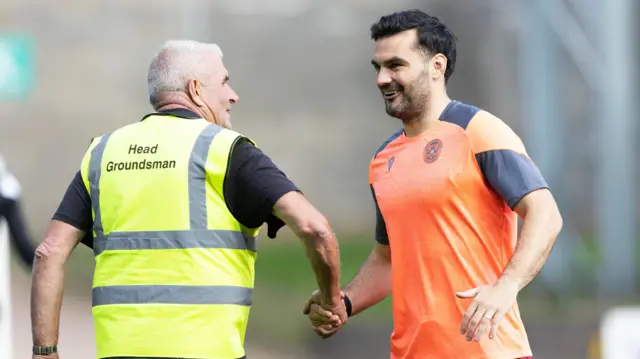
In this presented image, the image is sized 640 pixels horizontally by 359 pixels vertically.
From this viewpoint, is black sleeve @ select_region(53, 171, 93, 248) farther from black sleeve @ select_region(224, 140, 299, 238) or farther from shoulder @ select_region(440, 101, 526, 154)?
shoulder @ select_region(440, 101, 526, 154)

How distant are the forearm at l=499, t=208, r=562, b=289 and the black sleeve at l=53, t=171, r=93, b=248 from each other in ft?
5.15

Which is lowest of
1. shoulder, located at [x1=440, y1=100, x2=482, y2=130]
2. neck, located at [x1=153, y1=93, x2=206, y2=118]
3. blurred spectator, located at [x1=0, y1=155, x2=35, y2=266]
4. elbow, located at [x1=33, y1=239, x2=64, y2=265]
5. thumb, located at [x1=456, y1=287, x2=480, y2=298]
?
blurred spectator, located at [x1=0, y1=155, x2=35, y2=266]

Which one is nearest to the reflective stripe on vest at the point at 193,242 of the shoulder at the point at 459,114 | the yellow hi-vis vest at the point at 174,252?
the yellow hi-vis vest at the point at 174,252

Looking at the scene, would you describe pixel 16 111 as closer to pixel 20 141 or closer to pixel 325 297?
pixel 20 141

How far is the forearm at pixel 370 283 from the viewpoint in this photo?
18.7 feet

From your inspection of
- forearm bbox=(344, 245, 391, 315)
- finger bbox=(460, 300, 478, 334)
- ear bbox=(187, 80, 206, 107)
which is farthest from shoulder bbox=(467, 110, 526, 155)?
ear bbox=(187, 80, 206, 107)

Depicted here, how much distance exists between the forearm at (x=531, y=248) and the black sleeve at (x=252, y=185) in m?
0.83

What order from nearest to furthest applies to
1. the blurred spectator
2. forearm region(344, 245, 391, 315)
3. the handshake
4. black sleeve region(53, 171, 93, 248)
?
black sleeve region(53, 171, 93, 248) → the handshake → forearm region(344, 245, 391, 315) → the blurred spectator

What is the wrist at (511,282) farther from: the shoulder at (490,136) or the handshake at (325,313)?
the handshake at (325,313)

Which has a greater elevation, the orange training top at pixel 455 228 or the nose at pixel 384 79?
the nose at pixel 384 79

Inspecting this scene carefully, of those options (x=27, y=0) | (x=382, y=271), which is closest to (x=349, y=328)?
(x=382, y=271)

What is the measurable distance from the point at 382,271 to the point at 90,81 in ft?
87.2

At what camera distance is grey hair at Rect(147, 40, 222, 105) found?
5.21 metres

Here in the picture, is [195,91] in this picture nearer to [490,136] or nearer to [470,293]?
[490,136]
